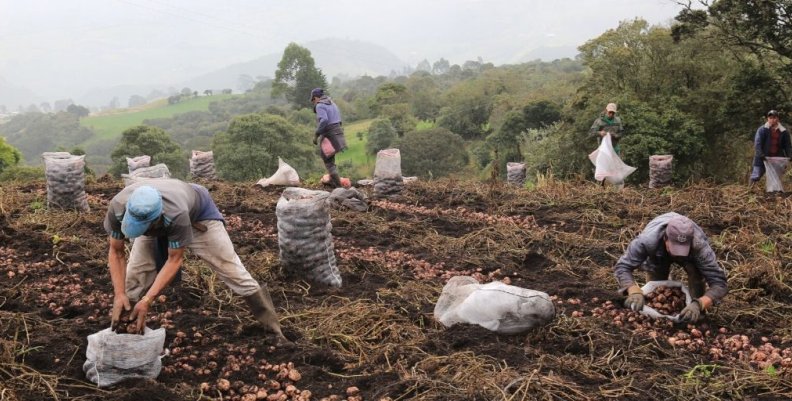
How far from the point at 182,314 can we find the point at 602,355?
2.54 meters

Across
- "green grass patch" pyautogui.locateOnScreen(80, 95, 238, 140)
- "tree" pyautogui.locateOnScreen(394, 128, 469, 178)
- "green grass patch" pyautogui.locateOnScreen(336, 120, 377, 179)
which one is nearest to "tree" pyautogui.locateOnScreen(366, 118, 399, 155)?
"green grass patch" pyautogui.locateOnScreen(336, 120, 377, 179)

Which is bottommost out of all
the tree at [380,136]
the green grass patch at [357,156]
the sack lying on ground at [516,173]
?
the green grass patch at [357,156]

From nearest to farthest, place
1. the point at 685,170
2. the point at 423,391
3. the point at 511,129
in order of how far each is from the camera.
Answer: the point at 423,391
the point at 685,170
the point at 511,129

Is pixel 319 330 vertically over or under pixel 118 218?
under

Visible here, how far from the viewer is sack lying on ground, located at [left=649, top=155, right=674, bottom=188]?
8.92 m

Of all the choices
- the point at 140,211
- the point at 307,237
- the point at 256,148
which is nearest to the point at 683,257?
the point at 307,237

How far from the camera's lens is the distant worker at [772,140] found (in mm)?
7789

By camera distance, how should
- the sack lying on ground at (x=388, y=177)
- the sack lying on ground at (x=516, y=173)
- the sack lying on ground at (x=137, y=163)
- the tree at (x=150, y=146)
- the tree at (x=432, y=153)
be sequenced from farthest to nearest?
the tree at (x=432, y=153)
the tree at (x=150, y=146)
the sack lying on ground at (x=516, y=173)
the sack lying on ground at (x=137, y=163)
the sack lying on ground at (x=388, y=177)

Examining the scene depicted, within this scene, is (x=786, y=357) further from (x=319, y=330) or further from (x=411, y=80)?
(x=411, y=80)

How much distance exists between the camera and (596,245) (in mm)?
5867

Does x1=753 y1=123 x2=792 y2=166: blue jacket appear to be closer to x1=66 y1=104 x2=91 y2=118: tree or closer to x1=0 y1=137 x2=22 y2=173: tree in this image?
x1=0 y1=137 x2=22 y2=173: tree

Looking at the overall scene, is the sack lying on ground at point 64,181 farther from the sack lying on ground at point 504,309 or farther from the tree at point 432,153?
the tree at point 432,153

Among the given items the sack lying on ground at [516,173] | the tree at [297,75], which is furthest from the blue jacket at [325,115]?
the tree at [297,75]

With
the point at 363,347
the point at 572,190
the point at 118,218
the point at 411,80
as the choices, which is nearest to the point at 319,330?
the point at 363,347
